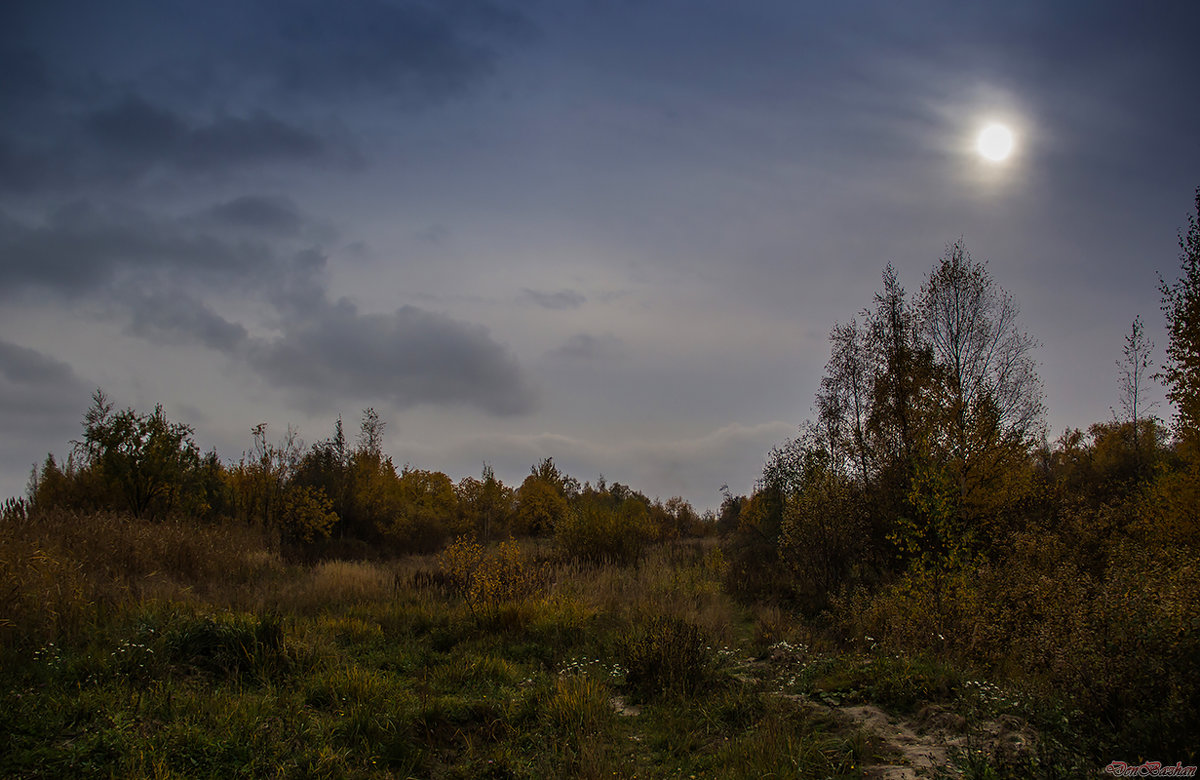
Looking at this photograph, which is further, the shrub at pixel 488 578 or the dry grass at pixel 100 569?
the shrub at pixel 488 578

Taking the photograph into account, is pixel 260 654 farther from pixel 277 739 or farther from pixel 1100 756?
pixel 1100 756

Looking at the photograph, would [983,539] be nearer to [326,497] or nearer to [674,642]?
[674,642]

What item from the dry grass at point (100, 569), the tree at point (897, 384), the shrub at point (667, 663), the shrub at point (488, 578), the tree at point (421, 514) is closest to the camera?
the shrub at point (667, 663)

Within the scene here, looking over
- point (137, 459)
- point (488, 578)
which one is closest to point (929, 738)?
point (488, 578)

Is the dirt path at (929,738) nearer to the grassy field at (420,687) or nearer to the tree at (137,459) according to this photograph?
the grassy field at (420,687)

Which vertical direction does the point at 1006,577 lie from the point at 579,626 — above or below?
above

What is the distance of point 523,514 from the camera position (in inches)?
1692

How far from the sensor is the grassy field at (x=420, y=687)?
4.69 m

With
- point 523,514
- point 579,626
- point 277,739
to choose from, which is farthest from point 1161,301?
point 523,514

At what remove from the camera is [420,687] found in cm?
687

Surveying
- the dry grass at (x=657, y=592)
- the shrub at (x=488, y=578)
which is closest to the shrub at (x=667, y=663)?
the dry grass at (x=657, y=592)

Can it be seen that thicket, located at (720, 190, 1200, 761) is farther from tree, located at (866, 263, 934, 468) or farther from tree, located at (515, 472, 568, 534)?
tree, located at (515, 472, 568, 534)

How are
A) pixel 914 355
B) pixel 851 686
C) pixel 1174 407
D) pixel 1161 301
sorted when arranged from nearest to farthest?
1. pixel 851 686
2. pixel 1174 407
3. pixel 1161 301
4. pixel 914 355

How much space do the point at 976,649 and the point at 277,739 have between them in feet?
26.8
